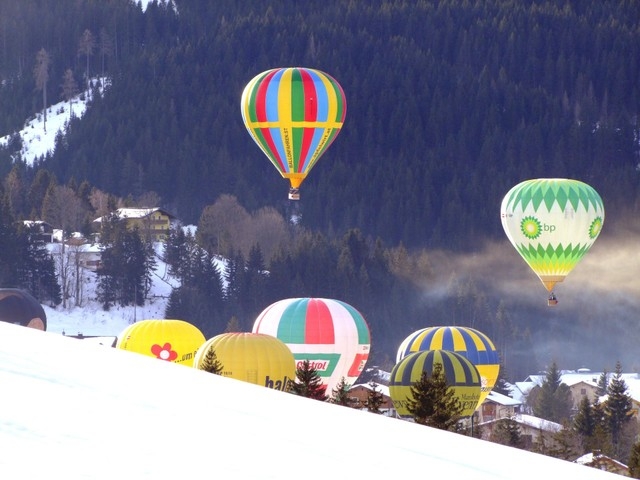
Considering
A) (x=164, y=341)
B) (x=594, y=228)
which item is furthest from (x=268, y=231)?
(x=164, y=341)

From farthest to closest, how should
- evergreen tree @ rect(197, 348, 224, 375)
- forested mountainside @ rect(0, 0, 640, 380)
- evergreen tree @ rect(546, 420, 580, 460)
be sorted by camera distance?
forested mountainside @ rect(0, 0, 640, 380), evergreen tree @ rect(546, 420, 580, 460), evergreen tree @ rect(197, 348, 224, 375)

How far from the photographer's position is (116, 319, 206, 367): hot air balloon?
40938 millimetres

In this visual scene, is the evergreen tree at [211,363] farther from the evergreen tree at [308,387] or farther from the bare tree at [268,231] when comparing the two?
the bare tree at [268,231]

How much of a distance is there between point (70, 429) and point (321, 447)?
0.92m

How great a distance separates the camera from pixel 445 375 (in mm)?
35219

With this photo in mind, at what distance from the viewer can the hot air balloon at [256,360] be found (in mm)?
33062

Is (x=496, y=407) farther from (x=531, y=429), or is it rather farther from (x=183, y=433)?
(x=183, y=433)

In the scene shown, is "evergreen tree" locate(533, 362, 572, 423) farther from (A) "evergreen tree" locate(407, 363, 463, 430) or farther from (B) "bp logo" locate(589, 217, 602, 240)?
(A) "evergreen tree" locate(407, 363, 463, 430)

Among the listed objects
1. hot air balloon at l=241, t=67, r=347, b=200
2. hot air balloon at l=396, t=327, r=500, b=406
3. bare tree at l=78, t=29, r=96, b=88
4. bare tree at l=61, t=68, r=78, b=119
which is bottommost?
hot air balloon at l=396, t=327, r=500, b=406

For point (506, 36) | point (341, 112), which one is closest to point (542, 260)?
point (341, 112)

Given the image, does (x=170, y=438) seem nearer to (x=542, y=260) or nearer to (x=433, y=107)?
(x=542, y=260)

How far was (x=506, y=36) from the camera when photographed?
170m

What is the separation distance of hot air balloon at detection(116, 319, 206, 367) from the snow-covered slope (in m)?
34.5

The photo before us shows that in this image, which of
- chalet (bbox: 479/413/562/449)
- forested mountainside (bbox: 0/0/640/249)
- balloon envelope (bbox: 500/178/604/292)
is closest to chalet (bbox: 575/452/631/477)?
balloon envelope (bbox: 500/178/604/292)
